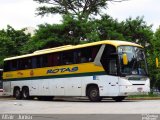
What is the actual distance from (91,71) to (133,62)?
2459 mm

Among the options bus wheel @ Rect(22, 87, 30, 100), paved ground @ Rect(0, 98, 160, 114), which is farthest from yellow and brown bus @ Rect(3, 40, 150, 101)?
Result: paved ground @ Rect(0, 98, 160, 114)

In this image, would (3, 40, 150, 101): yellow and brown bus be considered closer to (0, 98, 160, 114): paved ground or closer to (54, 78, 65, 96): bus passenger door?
(54, 78, 65, 96): bus passenger door

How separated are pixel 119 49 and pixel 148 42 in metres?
17.3

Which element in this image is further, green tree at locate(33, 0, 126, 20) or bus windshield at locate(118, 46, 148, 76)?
green tree at locate(33, 0, 126, 20)

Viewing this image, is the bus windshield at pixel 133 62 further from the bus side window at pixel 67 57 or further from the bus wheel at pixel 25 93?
the bus wheel at pixel 25 93

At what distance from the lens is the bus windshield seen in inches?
827

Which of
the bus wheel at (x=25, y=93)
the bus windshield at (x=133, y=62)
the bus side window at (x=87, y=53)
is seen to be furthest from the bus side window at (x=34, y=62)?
the bus windshield at (x=133, y=62)

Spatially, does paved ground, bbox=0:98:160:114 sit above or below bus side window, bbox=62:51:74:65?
below

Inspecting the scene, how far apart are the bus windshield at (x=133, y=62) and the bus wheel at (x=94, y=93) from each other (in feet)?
7.04

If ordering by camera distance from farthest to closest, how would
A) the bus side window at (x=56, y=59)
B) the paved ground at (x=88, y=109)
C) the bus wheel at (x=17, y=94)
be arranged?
the bus wheel at (x=17, y=94) → the bus side window at (x=56, y=59) → the paved ground at (x=88, y=109)

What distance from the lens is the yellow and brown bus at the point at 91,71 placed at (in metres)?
21.1

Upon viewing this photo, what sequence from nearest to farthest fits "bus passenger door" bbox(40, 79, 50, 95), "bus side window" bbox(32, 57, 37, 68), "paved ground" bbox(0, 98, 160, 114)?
"paved ground" bbox(0, 98, 160, 114)
"bus passenger door" bbox(40, 79, 50, 95)
"bus side window" bbox(32, 57, 37, 68)

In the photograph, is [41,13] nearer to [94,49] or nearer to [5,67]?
[5,67]

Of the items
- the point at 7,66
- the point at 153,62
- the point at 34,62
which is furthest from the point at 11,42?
the point at 153,62
